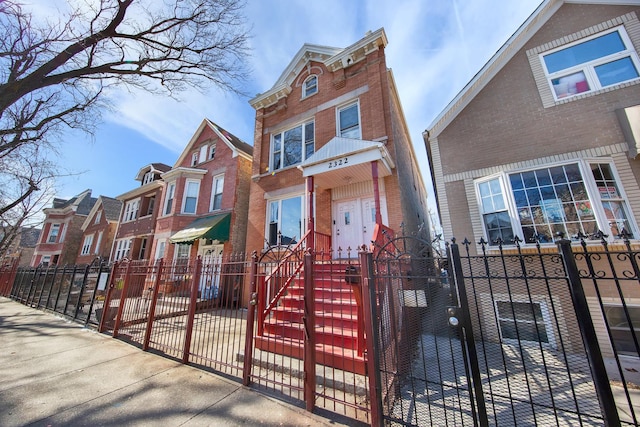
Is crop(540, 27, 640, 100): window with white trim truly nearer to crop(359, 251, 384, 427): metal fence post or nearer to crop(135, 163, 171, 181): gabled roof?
crop(359, 251, 384, 427): metal fence post

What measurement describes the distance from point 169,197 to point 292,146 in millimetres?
10007

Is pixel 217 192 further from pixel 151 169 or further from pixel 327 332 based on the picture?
pixel 327 332

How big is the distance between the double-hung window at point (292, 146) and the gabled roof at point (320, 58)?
2.11m

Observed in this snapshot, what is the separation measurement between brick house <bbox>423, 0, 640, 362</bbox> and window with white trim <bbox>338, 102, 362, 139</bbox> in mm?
2806

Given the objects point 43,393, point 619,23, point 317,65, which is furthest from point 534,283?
point 317,65

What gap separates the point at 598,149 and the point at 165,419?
10365mm

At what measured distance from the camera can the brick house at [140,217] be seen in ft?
58.0

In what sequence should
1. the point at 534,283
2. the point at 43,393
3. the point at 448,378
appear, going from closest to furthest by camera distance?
1. the point at 43,393
2. the point at 448,378
3. the point at 534,283

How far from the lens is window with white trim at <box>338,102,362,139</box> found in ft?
31.6

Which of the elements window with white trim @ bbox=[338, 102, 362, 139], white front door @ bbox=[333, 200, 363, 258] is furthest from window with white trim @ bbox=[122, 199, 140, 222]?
white front door @ bbox=[333, 200, 363, 258]

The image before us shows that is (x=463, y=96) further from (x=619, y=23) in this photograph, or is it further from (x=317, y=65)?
(x=317, y=65)

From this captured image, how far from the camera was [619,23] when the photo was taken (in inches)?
259

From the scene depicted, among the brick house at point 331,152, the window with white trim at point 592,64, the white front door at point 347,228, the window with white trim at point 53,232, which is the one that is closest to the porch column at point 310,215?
the brick house at point 331,152

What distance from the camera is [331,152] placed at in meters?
7.91
